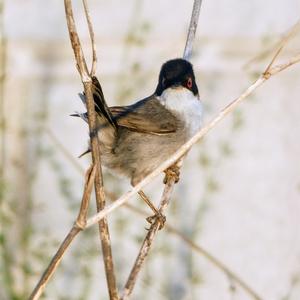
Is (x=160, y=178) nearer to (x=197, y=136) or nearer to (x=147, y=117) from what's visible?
(x=147, y=117)

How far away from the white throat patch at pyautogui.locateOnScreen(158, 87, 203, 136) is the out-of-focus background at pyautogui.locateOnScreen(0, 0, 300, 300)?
3.11ft

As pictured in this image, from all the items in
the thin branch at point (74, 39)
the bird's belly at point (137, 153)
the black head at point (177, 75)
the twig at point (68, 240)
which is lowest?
the twig at point (68, 240)

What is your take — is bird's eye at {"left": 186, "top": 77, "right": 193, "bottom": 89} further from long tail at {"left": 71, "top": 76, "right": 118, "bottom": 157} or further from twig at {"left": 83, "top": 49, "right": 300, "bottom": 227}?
twig at {"left": 83, "top": 49, "right": 300, "bottom": 227}

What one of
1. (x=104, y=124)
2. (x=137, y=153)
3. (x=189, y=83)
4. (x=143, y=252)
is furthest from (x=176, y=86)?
(x=143, y=252)

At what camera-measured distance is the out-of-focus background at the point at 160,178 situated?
4133 millimetres

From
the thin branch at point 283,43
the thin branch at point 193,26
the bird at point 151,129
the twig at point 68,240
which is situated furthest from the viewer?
the bird at point 151,129

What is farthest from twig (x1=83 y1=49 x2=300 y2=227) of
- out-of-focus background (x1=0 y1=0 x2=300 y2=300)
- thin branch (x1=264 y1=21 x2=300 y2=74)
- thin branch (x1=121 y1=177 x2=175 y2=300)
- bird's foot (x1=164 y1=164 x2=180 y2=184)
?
out-of-focus background (x1=0 y1=0 x2=300 y2=300)

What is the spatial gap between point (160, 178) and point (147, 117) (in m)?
1.07

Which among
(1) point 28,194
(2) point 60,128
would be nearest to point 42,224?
(1) point 28,194

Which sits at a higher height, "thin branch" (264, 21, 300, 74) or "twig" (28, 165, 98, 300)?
"thin branch" (264, 21, 300, 74)

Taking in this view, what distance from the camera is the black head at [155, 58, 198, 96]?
119 inches

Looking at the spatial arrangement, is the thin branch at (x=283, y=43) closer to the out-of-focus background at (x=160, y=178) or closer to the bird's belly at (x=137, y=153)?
the bird's belly at (x=137, y=153)

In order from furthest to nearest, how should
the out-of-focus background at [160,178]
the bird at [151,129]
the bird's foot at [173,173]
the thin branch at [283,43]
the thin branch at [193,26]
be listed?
the out-of-focus background at [160,178] < the bird at [151,129] < the bird's foot at [173,173] < the thin branch at [193,26] < the thin branch at [283,43]

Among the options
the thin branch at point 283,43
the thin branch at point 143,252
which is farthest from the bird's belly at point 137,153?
the thin branch at point 283,43
